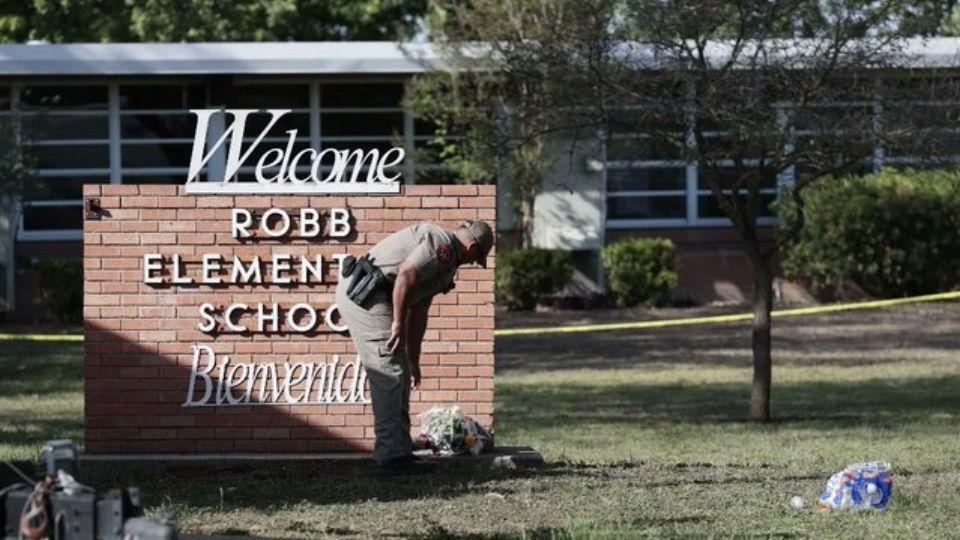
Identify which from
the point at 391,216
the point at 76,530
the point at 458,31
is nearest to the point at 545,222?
the point at 458,31

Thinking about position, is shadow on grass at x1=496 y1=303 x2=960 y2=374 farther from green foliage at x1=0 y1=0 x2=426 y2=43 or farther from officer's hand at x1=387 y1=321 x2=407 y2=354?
green foliage at x1=0 y1=0 x2=426 y2=43

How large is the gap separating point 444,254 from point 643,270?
57.3 feet

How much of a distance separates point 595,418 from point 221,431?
6068mm

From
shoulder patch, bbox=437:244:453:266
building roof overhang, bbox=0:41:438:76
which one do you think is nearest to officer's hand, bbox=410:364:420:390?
shoulder patch, bbox=437:244:453:266

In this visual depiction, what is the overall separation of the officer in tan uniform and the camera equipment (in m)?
4.46

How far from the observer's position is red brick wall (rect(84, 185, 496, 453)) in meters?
12.1

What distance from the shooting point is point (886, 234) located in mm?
28047

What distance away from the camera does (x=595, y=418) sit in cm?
1748

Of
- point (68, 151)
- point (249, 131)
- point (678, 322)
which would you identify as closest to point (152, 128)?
point (68, 151)

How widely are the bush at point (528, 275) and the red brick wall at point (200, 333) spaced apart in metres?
15.3

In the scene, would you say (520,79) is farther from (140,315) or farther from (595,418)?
(140,315)

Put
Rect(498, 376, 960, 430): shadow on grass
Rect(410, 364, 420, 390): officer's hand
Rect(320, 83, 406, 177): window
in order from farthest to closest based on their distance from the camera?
Rect(320, 83, 406, 177): window < Rect(498, 376, 960, 430): shadow on grass < Rect(410, 364, 420, 390): officer's hand

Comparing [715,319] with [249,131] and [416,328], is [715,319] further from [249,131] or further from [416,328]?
[416,328]

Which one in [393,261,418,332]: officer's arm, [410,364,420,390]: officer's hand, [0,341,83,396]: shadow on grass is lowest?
[0,341,83,396]: shadow on grass
